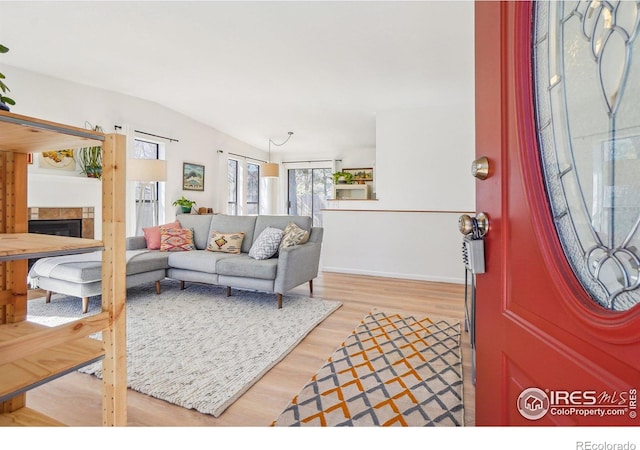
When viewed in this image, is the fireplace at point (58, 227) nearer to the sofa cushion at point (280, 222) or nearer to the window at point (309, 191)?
A: the sofa cushion at point (280, 222)

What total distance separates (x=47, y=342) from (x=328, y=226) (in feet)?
14.1

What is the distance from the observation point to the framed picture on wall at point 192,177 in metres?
5.92

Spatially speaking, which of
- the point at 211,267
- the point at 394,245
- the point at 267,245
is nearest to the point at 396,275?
the point at 394,245

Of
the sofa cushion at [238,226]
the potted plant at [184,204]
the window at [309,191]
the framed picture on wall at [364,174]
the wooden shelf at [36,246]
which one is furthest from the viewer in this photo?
the window at [309,191]

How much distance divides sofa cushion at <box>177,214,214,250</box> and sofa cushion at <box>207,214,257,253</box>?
0.07 metres

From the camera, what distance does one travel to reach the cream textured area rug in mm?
1737

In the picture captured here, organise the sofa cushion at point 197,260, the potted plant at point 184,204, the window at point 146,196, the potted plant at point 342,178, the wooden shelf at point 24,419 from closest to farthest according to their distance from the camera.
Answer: the wooden shelf at point 24,419 < the sofa cushion at point 197,260 < the window at point 146,196 < the potted plant at point 184,204 < the potted plant at point 342,178

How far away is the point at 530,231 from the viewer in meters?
0.58

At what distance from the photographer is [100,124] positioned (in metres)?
4.48

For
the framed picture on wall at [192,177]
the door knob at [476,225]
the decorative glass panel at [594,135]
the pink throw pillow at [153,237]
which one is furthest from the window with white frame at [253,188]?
the decorative glass panel at [594,135]

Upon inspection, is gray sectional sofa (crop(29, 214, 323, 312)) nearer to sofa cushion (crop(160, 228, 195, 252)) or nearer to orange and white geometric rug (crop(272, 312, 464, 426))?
sofa cushion (crop(160, 228, 195, 252))

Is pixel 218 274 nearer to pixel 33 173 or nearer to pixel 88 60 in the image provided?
pixel 33 173

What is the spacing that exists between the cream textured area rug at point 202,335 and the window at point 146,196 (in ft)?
6.20

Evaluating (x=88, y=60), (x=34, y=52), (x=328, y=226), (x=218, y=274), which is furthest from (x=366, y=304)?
(x=34, y=52)
